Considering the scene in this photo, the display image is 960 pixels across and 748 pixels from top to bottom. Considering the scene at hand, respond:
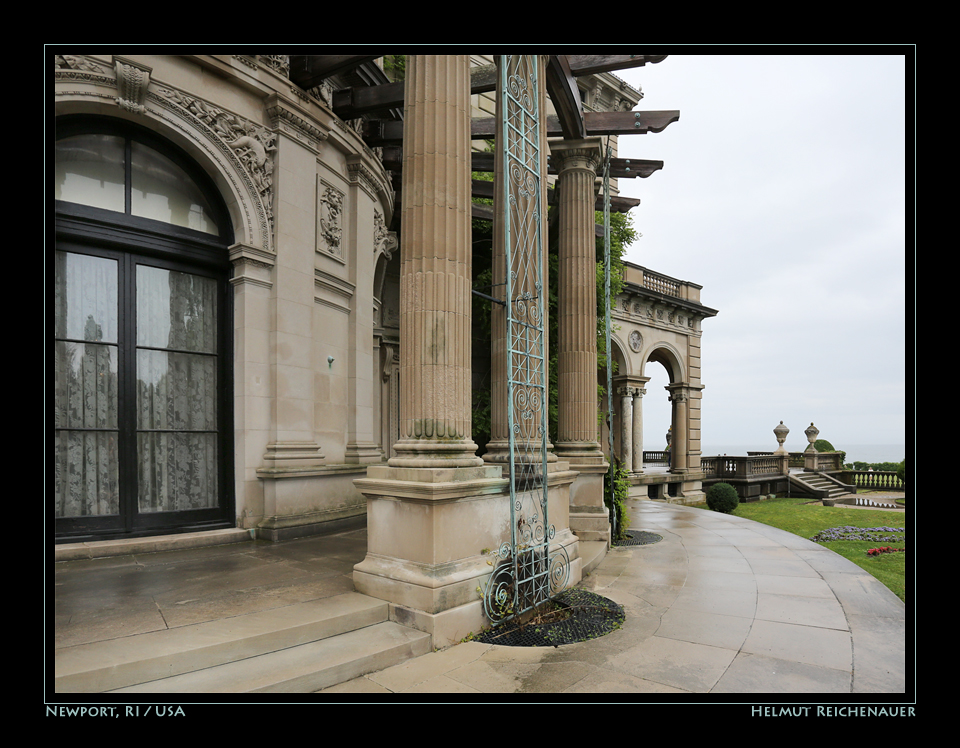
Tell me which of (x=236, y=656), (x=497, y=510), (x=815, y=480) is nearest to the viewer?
(x=236, y=656)

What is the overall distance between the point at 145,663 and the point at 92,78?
6789 mm

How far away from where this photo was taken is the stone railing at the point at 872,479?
98.9 feet

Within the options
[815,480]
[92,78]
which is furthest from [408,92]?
[815,480]

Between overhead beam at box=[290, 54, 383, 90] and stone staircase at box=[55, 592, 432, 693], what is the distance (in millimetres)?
7726

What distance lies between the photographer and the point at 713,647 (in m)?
4.56

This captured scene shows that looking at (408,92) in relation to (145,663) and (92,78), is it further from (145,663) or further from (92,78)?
(145,663)

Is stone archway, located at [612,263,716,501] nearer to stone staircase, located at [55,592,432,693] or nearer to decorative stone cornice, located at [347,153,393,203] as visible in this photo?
decorative stone cornice, located at [347,153,393,203]

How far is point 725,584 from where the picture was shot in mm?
6715

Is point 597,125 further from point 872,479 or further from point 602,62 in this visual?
point 872,479

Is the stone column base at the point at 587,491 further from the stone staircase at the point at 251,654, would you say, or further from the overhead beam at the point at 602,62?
the overhead beam at the point at 602,62

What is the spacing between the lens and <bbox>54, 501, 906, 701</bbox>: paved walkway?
12.8ft

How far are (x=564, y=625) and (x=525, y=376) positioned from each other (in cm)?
274

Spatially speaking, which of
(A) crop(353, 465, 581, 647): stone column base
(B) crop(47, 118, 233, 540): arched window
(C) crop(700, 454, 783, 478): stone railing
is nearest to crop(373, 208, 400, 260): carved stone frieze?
(B) crop(47, 118, 233, 540): arched window
